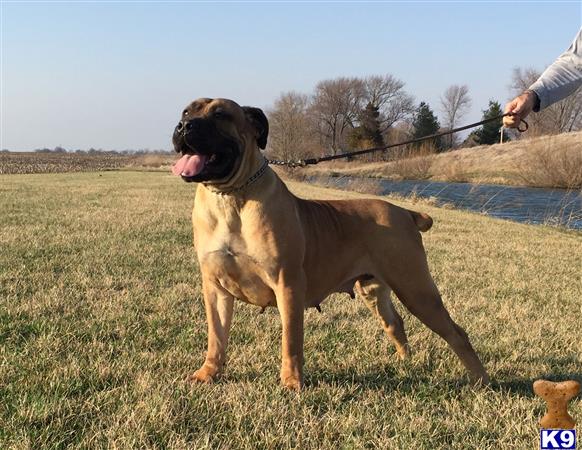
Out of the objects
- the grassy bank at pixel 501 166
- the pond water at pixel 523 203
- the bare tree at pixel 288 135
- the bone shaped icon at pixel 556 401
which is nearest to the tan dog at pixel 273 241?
the bone shaped icon at pixel 556 401

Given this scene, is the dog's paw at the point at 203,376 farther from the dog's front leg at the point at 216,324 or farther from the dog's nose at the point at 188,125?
the dog's nose at the point at 188,125

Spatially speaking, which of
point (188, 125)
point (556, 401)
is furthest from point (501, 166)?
point (556, 401)

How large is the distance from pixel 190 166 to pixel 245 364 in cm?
149

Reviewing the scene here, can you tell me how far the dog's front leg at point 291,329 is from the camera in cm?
304

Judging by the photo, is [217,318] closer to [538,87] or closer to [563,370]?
[563,370]

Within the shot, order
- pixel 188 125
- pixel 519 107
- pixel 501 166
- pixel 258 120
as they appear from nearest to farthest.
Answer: pixel 188 125
pixel 258 120
pixel 519 107
pixel 501 166

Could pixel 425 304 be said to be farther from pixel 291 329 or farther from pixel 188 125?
pixel 188 125

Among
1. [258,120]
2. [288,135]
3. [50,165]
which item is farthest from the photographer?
[50,165]

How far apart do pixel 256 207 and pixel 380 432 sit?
1.44 m

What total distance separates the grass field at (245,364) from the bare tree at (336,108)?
189 ft

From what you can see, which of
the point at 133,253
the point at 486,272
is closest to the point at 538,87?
the point at 486,272

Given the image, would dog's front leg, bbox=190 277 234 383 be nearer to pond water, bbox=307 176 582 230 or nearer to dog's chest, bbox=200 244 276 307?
dog's chest, bbox=200 244 276 307

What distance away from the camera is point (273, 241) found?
301 centimetres

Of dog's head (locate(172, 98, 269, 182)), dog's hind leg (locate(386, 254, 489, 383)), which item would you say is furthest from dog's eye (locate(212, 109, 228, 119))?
dog's hind leg (locate(386, 254, 489, 383))
